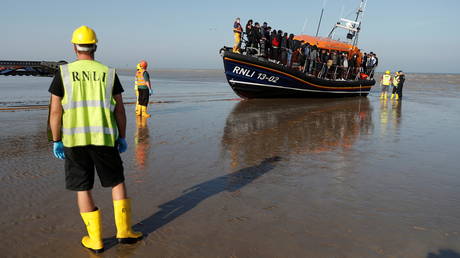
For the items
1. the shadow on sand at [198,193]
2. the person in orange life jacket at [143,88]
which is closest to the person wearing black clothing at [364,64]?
the person in orange life jacket at [143,88]

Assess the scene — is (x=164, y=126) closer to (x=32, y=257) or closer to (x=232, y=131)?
(x=232, y=131)

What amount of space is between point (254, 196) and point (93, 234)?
5.60 ft

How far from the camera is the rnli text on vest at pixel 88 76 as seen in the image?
245 centimetres

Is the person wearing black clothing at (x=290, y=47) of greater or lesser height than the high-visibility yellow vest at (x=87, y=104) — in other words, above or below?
above

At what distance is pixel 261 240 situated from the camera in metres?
2.76

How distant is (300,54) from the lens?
14.7 metres

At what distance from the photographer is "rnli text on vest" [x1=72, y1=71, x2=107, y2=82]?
2.45 meters

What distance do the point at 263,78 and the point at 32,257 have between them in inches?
468

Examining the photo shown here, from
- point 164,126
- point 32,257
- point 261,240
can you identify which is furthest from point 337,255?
point 164,126

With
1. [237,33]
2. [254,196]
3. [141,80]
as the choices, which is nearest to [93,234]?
[254,196]

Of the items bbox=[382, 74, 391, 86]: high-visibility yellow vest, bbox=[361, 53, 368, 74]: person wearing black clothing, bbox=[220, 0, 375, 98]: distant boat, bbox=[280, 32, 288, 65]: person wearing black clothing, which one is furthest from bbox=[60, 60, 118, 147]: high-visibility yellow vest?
bbox=[361, 53, 368, 74]: person wearing black clothing

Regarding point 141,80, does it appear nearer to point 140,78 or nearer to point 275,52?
point 140,78

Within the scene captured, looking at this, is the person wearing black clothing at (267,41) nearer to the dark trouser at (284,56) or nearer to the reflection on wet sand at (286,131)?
the dark trouser at (284,56)

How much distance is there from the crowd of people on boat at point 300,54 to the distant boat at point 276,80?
30cm
